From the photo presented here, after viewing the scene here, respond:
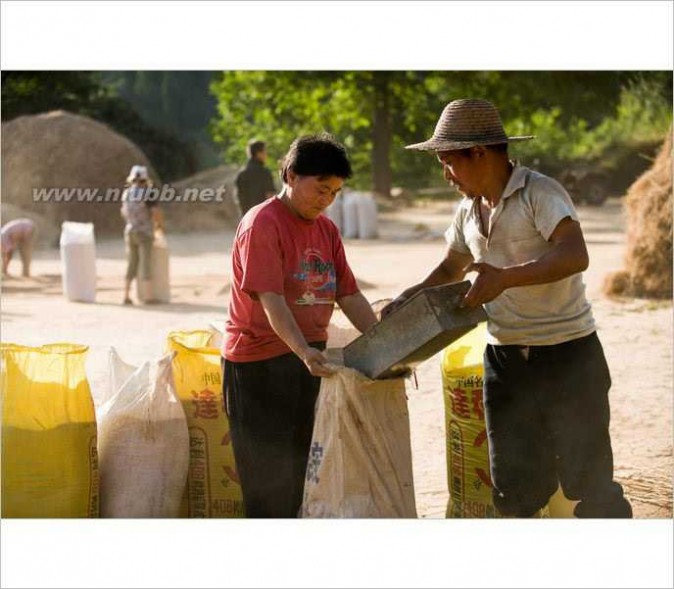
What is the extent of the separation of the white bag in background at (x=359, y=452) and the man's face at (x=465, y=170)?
2.24 feet

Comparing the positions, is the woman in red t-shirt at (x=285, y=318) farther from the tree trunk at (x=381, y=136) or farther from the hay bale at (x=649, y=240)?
the tree trunk at (x=381, y=136)

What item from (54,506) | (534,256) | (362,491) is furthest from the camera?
(54,506)

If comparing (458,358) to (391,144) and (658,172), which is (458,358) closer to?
(658,172)

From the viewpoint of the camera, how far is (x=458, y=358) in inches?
168

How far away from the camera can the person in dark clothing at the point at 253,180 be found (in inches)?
420

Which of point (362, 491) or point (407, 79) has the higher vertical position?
point (407, 79)

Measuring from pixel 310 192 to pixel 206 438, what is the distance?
3.79 feet

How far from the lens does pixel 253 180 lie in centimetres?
1070

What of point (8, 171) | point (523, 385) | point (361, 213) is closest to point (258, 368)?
point (523, 385)

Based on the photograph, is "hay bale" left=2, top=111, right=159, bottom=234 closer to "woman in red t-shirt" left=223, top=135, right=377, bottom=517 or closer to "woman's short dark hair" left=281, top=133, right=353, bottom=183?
"woman in red t-shirt" left=223, top=135, right=377, bottom=517

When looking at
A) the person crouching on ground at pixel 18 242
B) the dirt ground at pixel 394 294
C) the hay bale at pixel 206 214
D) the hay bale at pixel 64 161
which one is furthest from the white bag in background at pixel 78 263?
the hay bale at pixel 206 214

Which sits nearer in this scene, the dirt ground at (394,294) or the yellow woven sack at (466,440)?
the yellow woven sack at (466,440)

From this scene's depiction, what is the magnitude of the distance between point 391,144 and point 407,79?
174cm
